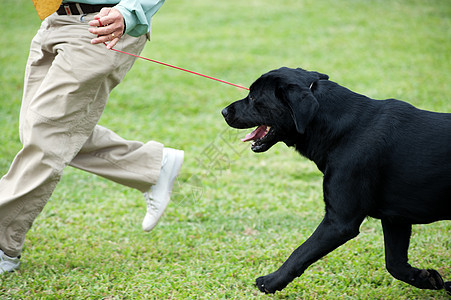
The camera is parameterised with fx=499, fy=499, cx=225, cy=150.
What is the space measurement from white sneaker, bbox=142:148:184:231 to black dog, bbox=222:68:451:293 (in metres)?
1.16

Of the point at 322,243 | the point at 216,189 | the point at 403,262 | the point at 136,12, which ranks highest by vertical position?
the point at 136,12

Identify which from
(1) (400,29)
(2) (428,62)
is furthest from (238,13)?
(2) (428,62)

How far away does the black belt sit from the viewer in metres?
3.20

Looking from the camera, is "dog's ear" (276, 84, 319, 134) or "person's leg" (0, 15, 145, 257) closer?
"dog's ear" (276, 84, 319, 134)

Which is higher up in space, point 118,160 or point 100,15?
point 100,15

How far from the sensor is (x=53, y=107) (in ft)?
10.2

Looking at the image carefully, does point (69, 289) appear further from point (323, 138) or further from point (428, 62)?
point (428, 62)

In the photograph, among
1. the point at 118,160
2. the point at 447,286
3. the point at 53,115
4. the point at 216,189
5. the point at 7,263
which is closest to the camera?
the point at 53,115

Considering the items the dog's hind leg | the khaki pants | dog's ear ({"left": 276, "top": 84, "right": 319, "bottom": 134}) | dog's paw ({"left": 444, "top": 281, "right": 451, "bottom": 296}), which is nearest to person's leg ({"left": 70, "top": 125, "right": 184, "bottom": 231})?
the khaki pants

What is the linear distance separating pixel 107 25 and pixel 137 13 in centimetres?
20

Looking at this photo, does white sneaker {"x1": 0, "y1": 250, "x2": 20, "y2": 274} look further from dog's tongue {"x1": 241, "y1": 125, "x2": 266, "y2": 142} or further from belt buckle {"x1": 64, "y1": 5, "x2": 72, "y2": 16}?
dog's tongue {"x1": 241, "y1": 125, "x2": 266, "y2": 142}

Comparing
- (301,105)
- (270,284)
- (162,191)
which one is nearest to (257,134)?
(301,105)

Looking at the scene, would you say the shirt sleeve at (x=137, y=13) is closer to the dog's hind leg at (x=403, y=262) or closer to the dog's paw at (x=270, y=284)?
the dog's paw at (x=270, y=284)

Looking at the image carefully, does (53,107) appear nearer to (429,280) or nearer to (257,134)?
(257,134)
